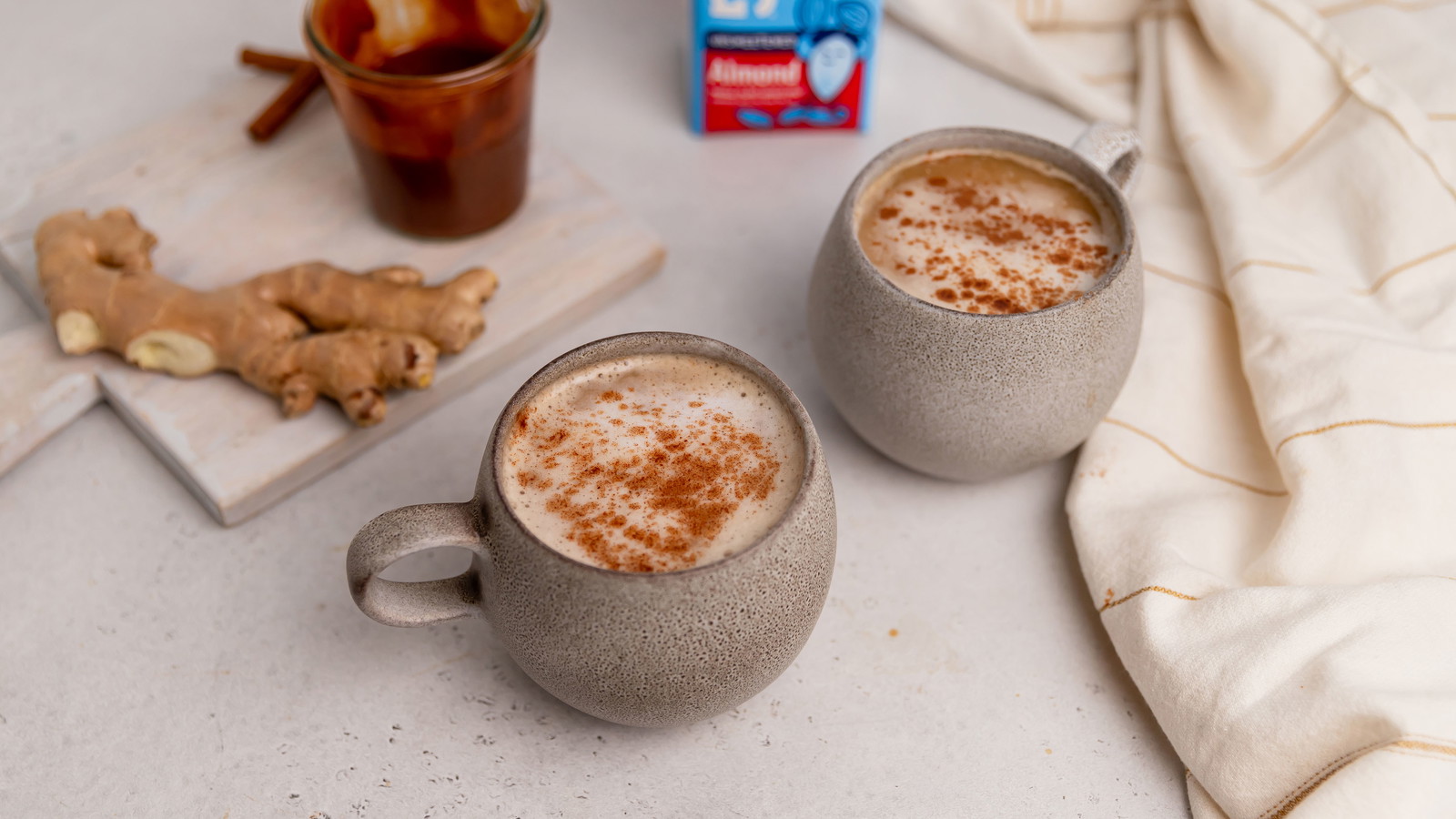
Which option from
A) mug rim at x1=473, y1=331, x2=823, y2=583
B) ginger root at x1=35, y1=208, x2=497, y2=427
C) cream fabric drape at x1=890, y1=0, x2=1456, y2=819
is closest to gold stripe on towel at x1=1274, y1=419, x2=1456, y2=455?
cream fabric drape at x1=890, y1=0, x2=1456, y2=819

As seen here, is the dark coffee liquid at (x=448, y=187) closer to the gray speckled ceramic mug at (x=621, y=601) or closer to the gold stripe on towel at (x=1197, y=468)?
the gray speckled ceramic mug at (x=621, y=601)

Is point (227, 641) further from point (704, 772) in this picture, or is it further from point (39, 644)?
point (704, 772)

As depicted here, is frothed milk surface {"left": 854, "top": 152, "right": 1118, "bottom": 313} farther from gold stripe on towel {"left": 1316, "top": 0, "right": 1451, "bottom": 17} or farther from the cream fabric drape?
gold stripe on towel {"left": 1316, "top": 0, "right": 1451, "bottom": 17}

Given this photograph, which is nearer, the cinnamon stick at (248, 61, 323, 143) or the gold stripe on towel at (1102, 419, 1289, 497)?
the gold stripe on towel at (1102, 419, 1289, 497)

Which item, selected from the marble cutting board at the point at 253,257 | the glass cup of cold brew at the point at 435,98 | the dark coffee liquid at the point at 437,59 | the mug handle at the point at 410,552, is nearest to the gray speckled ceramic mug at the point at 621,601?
the mug handle at the point at 410,552

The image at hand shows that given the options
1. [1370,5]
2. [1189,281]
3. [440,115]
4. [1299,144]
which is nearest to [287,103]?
[440,115]

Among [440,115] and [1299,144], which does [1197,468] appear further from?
[440,115]

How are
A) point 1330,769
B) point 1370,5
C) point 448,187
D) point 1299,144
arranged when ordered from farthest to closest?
point 1370,5
point 1299,144
point 448,187
point 1330,769
